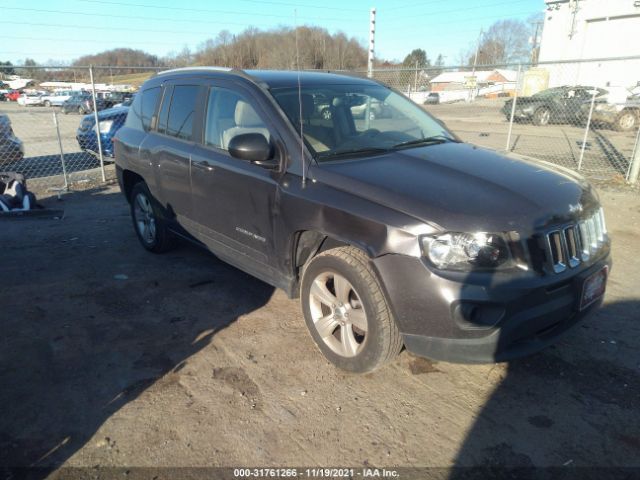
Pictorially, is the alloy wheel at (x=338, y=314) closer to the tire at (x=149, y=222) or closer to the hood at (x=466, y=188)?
the hood at (x=466, y=188)

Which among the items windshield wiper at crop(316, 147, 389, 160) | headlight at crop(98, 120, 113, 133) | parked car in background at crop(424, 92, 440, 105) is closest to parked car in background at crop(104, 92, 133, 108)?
headlight at crop(98, 120, 113, 133)

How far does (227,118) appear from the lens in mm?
3828

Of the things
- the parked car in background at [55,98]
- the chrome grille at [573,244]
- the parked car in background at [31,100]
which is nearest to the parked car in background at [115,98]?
the parked car in background at [55,98]

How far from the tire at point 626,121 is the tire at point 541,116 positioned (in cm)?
300

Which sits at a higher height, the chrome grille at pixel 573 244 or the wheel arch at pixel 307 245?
A: the chrome grille at pixel 573 244

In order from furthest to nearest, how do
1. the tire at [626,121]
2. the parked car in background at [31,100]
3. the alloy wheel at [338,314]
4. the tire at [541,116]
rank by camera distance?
the parked car in background at [31,100]
the tire at [541,116]
the tire at [626,121]
the alloy wheel at [338,314]

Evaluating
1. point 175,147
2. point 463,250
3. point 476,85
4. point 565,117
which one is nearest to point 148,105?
point 175,147

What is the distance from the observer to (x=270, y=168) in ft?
10.9

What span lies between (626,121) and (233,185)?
17.3 meters

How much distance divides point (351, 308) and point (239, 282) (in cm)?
190

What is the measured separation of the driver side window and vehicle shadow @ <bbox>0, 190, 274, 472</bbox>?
4.71 ft

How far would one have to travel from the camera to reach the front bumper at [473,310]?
96.9 inches

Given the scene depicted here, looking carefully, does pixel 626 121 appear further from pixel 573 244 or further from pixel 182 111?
pixel 182 111

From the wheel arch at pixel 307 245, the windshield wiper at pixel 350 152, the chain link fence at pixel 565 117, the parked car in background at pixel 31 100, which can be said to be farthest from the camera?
the parked car in background at pixel 31 100
